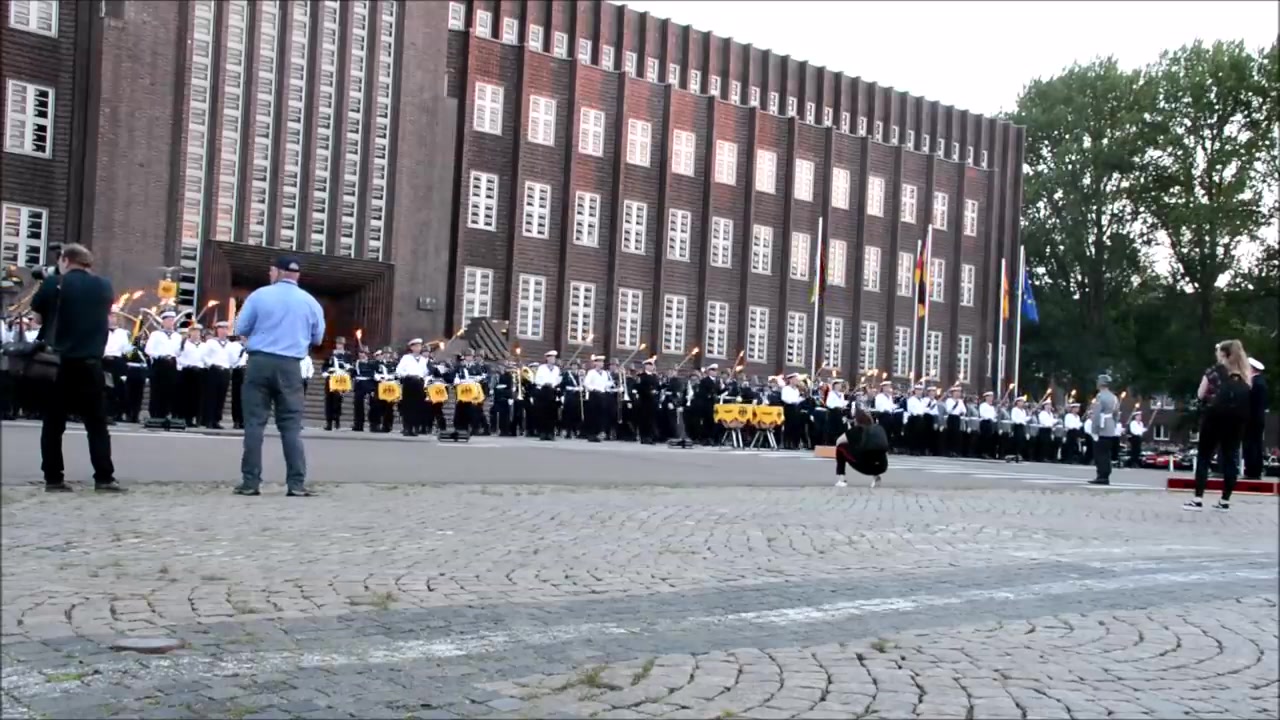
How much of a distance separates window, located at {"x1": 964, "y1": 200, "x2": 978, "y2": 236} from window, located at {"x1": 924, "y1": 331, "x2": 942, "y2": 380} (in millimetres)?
5634

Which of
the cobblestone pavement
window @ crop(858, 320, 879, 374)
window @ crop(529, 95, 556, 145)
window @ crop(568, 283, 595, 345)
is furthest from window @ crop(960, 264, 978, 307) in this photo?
the cobblestone pavement

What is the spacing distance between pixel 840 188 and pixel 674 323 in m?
12.0

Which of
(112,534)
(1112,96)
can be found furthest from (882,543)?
(1112,96)

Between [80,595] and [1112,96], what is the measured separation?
76.4 meters

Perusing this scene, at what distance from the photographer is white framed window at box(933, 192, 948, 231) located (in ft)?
230

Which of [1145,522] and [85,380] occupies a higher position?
[85,380]

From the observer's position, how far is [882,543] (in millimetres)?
12211

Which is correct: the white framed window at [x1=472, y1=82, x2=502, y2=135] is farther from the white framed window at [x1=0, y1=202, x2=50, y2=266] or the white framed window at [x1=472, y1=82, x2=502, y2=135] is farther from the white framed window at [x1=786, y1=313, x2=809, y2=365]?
the white framed window at [x1=786, y1=313, x2=809, y2=365]

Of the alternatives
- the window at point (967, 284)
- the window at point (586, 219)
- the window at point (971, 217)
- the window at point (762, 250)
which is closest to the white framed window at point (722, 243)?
the window at point (762, 250)

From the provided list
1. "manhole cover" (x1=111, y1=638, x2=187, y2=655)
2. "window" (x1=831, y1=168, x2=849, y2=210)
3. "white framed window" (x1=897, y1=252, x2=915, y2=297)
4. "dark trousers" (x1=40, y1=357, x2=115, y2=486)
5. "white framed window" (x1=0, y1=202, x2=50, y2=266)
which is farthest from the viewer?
"white framed window" (x1=897, y1=252, x2=915, y2=297)

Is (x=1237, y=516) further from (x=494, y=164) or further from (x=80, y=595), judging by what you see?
(x=494, y=164)

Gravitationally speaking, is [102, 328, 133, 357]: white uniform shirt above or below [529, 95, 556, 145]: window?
below

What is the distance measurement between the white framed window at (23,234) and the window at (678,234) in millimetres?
24355

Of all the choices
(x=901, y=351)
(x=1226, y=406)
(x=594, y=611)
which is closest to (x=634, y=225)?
(x=901, y=351)
